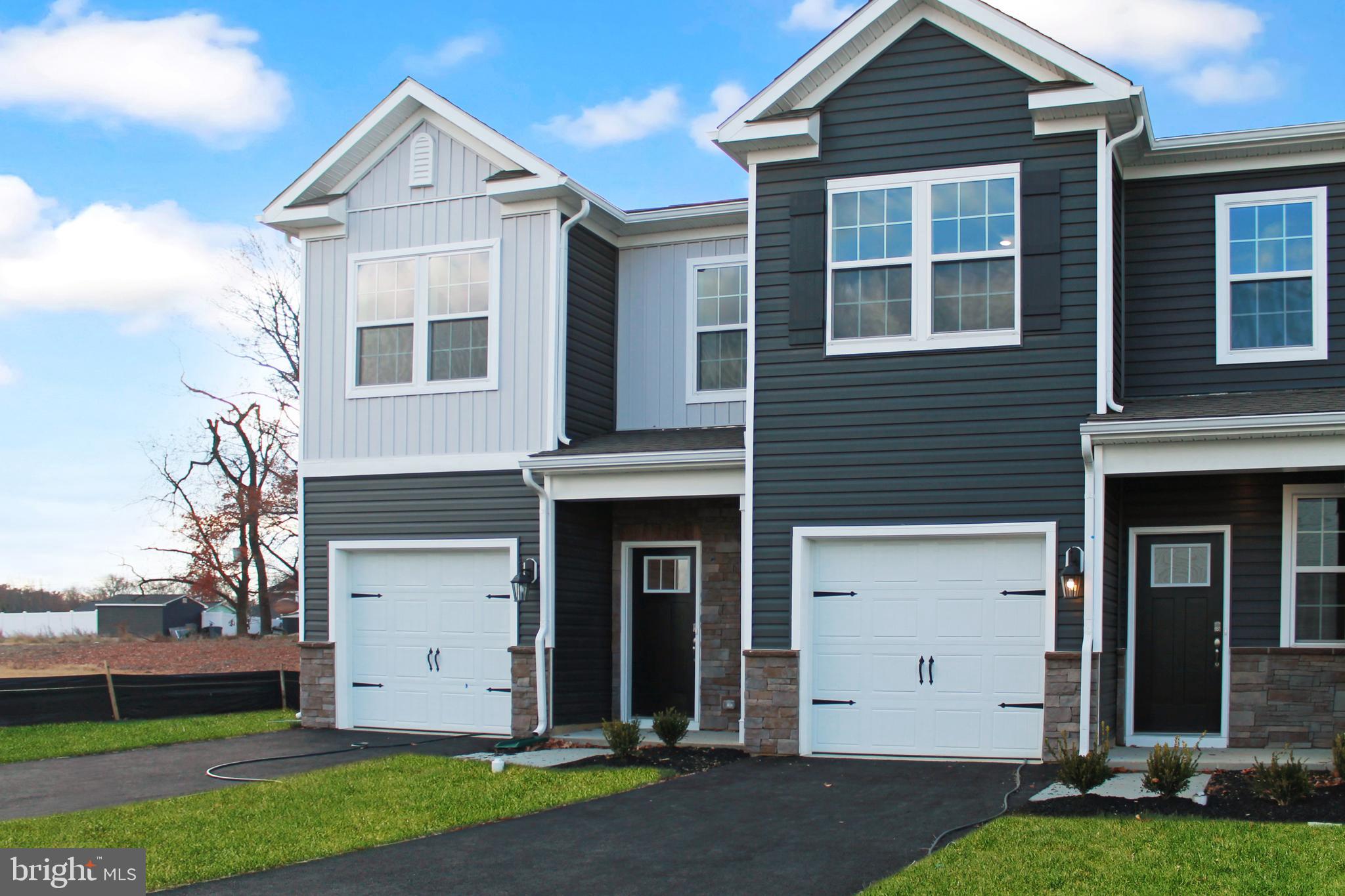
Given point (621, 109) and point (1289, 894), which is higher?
point (621, 109)

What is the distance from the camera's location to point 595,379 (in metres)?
14.2

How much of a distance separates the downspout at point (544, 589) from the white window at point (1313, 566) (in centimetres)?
686

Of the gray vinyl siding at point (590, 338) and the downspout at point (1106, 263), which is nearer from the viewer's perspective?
the downspout at point (1106, 263)

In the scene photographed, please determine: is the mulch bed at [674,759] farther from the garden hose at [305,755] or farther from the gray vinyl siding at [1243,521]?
the gray vinyl siding at [1243,521]

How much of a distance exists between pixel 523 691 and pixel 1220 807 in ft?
22.7

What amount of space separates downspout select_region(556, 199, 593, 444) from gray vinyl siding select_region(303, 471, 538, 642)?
80 centimetres

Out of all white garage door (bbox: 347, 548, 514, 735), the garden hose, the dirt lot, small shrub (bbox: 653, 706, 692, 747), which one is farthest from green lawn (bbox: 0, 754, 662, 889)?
the dirt lot

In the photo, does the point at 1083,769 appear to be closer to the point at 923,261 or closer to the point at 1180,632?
the point at 1180,632

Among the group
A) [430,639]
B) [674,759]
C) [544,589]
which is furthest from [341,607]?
[674,759]

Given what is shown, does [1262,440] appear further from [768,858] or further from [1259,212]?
[768,858]

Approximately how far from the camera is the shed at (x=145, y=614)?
42.1 m

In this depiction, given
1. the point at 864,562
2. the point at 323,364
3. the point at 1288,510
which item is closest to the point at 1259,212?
the point at 1288,510

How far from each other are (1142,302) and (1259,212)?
4.25 feet

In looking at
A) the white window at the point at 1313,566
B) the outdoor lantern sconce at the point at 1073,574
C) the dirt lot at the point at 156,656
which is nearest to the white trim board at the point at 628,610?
the outdoor lantern sconce at the point at 1073,574
